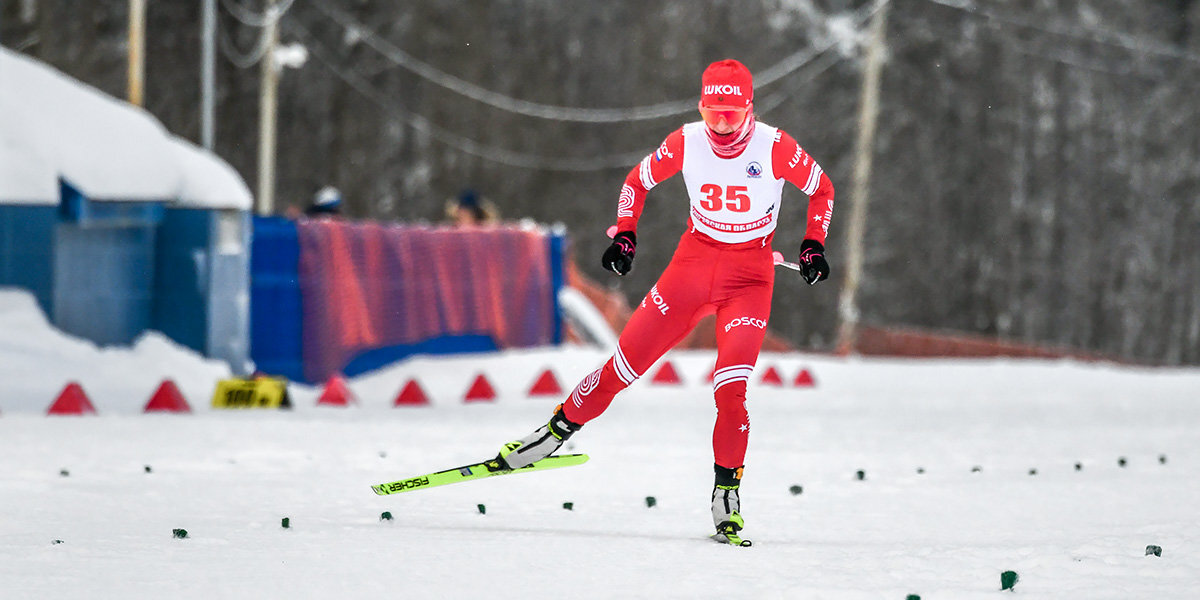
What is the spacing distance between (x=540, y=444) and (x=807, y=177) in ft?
5.49

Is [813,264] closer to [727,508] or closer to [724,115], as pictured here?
[724,115]

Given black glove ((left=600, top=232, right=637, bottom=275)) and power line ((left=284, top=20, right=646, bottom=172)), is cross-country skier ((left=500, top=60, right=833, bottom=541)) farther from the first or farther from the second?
power line ((left=284, top=20, right=646, bottom=172))

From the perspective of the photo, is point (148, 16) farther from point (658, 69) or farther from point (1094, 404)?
point (1094, 404)

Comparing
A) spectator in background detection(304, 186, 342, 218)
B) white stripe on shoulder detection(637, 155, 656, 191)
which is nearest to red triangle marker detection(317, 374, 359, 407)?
spectator in background detection(304, 186, 342, 218)

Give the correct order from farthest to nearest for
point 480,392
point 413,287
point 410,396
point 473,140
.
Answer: point 473,140, point 413,287, point 480,392, point 410,396

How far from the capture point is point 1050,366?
65.1ft

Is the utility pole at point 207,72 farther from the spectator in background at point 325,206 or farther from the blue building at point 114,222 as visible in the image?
the blue building at point 114,222

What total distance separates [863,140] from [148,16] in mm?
17844

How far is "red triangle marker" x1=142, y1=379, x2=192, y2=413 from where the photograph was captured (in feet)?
38.0

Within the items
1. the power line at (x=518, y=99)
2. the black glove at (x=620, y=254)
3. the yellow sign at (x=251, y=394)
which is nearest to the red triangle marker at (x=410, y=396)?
the yellow sign at (x=251, y=394)

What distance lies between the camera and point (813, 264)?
6543mm

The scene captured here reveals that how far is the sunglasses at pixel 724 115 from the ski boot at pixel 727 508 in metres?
1.47

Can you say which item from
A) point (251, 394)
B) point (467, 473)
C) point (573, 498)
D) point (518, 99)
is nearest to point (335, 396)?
point (251, 394)

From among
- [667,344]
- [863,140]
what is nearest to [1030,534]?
[667,344]
